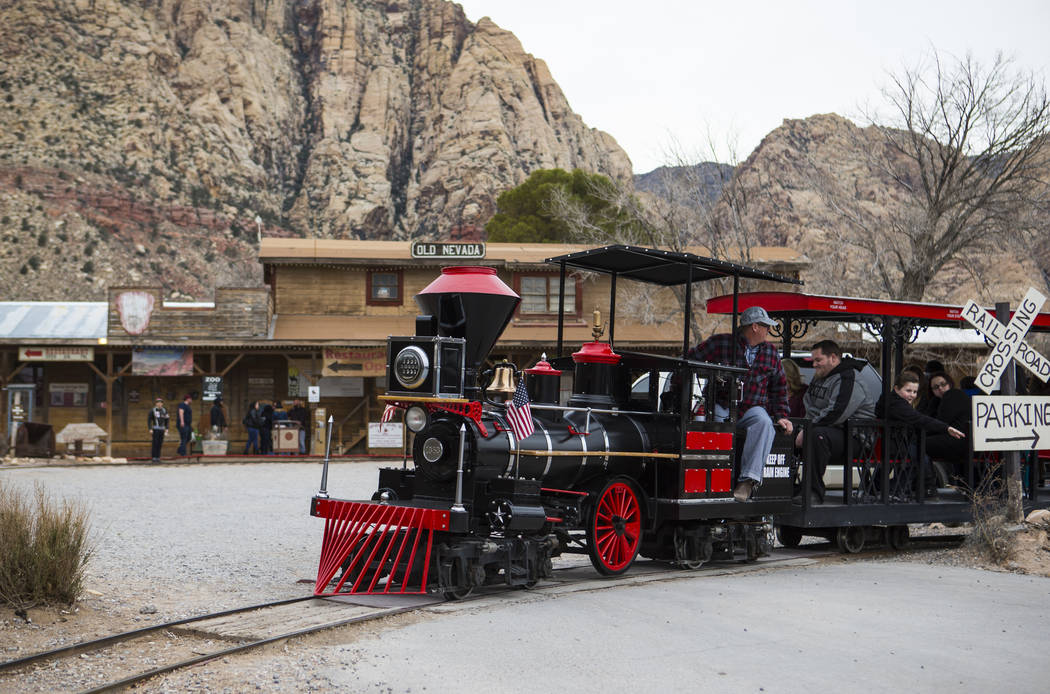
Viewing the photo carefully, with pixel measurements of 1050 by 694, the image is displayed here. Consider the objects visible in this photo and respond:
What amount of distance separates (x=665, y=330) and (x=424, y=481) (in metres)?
24.0

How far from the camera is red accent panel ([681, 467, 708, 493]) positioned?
31.8 feet

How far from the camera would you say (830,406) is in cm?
1120

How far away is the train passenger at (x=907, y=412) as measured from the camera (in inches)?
451

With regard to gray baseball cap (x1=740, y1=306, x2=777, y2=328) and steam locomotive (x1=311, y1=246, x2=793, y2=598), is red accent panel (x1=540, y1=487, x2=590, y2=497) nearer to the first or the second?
steam locomotive (x1=311, y1=246, x2=793, y2=598)

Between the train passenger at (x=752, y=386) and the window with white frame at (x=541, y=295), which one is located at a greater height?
the window with white frame at (x=541, y=295)

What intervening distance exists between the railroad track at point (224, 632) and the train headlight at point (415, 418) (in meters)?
1.42

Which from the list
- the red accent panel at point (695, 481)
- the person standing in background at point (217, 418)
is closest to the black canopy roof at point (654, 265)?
the red accent panel at point (695, 481)

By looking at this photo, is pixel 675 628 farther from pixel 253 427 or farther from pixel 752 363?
pixel 253 427

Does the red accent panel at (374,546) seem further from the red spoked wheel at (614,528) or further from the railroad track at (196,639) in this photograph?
the red spoked wheel at (614,528)

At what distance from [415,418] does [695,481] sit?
2986 millimetres

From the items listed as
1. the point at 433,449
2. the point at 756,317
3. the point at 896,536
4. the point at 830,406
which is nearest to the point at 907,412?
the point at 830,406

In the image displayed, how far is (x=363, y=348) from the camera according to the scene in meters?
29.3

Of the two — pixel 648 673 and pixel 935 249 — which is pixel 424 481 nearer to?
pixel 648 673

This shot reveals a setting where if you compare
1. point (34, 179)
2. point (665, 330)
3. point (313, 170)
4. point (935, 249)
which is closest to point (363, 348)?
point (665, 330)
